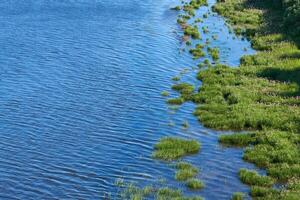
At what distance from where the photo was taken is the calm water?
27.0 meters

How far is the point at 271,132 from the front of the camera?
31.8 metres

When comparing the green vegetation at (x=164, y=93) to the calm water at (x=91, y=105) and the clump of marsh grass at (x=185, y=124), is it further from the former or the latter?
the clump of marsh grass at (x=185, y=124)

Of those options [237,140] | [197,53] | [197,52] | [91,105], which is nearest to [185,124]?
[237,140]

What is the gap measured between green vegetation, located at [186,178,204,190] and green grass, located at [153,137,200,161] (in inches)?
124

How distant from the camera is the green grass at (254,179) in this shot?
2639 cm

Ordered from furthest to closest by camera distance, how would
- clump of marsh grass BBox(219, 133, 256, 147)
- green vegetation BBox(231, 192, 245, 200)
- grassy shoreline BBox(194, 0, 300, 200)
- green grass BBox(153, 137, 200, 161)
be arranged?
1. clump of marsh grass BBox(219, 133, 256, 147)
2. green grass BBox(153, 137, 200, 161)
3. grassy shoreline BBox(194, 0, 300, 200)
4. green vegetation BBox(231, 192, 245, 200)

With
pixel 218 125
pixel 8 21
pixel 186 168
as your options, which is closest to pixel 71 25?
pixel 8 21

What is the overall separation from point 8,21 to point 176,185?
1542 inches

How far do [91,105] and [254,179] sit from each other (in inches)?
560

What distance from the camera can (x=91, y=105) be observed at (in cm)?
3669

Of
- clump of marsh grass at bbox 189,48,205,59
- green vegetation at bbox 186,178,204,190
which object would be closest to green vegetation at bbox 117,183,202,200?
green vegetation at bbox 186,178,204,190

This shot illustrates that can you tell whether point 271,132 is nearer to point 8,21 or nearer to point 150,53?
point 150,53

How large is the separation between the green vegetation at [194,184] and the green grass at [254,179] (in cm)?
238

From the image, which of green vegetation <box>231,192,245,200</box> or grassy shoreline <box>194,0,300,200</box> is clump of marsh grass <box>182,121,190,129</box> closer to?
grassy shoreline <box>194,0,300,200</box>
